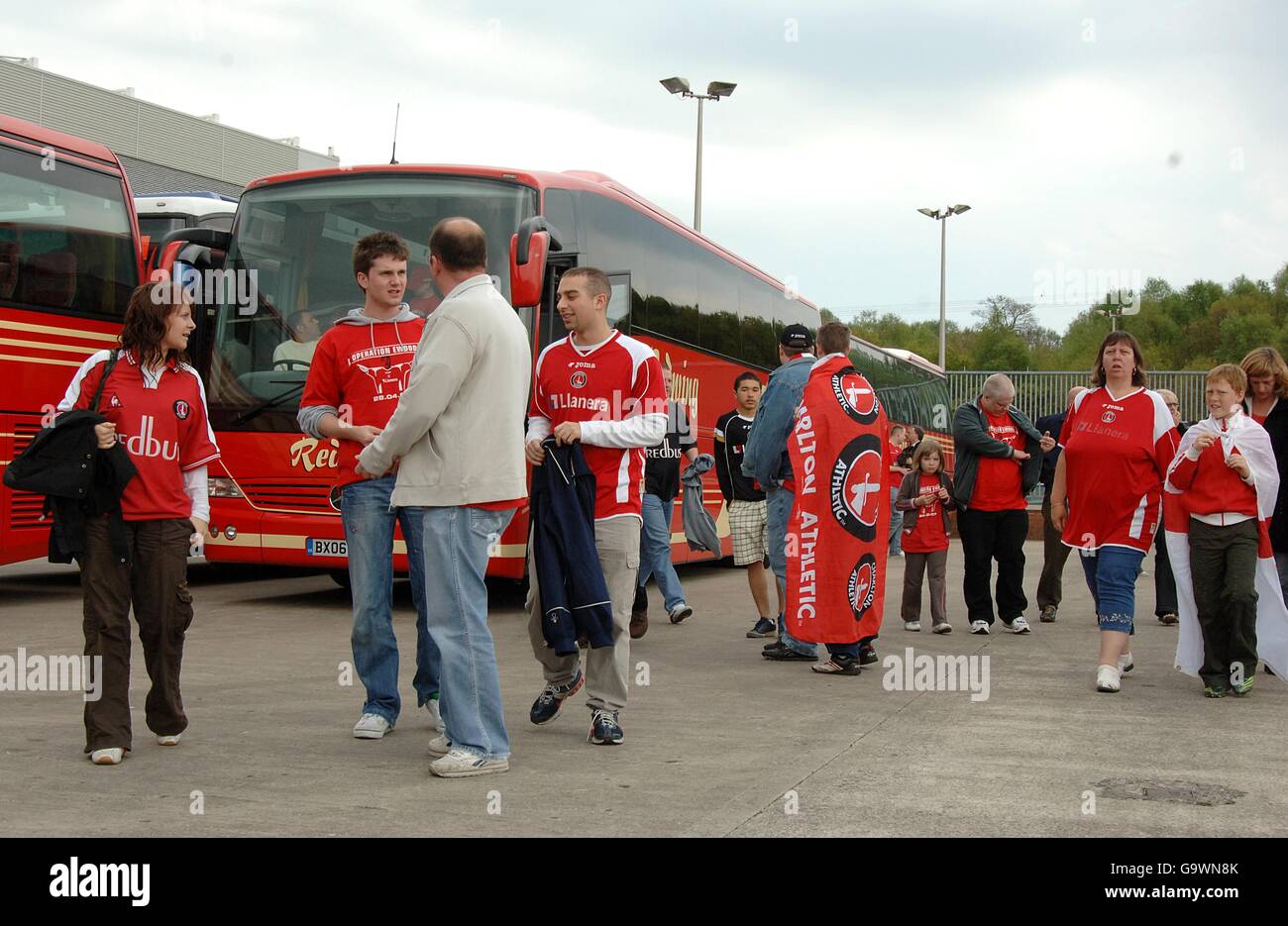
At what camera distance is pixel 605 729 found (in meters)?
6.20

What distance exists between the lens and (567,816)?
4836mm

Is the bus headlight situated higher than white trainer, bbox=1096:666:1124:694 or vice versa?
the bus headlight

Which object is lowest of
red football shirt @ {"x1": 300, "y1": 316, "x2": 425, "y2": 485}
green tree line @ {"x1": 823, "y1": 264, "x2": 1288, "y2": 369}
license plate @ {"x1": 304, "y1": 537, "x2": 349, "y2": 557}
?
license plate @ {"x1": 304, "y1": 537, "x2": 349, "y2": 557}

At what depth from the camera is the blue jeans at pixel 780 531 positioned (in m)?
9.35

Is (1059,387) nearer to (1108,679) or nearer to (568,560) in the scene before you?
(1108,679)

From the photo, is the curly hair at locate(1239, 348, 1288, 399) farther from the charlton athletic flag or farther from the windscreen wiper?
the windscreen wiper

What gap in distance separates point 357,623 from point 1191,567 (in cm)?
460

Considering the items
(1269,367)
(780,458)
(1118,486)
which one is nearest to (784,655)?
(780,458)

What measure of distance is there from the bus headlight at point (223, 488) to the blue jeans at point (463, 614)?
6909 mm

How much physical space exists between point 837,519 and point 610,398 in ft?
8.92

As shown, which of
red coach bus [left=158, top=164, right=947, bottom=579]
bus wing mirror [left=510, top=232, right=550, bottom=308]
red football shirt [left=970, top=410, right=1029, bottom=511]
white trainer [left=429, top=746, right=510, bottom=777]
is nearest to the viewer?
white trainer [left=429, top=746, right=510, bottom=777]

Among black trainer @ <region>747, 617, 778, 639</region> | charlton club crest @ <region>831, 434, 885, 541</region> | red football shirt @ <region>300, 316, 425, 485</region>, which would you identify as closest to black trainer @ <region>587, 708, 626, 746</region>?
red football shirt @ <region>300, 316, 425, 485</region>

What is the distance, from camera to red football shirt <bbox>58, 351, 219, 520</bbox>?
19.3ft

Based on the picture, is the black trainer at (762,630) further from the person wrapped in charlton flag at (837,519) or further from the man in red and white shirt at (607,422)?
the man in red and white shirt at (607,422)
